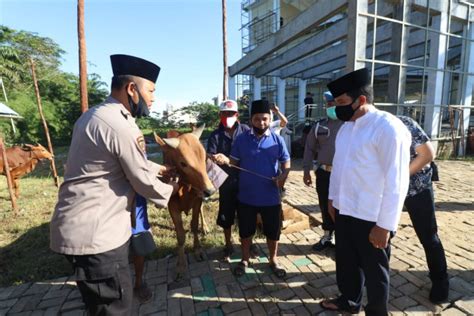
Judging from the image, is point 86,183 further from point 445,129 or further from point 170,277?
point 445,129

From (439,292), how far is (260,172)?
7.21ft

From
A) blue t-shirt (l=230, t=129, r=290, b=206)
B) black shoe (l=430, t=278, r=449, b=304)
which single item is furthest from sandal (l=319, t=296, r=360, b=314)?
blue t-shirt (l=230, t=129, r=290, b=206)

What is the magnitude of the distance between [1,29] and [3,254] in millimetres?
27604

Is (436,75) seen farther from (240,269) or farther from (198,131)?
(240,269)

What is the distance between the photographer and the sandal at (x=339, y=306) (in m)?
2.73

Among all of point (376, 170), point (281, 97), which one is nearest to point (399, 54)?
point (376, 170)

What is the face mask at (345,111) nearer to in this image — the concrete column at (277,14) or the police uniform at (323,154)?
the police uniform at (323,154)

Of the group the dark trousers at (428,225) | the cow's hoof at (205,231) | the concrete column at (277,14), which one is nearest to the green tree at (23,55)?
the concrete column at (277,14)

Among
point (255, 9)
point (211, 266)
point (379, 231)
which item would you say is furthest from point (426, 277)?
point (255, 9)

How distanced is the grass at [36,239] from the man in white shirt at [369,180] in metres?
2.52

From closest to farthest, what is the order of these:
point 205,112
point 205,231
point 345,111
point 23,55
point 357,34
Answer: point 345,111
point 205,231
point 357,34
point 23,55
point 205,112

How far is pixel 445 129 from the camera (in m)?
12.4

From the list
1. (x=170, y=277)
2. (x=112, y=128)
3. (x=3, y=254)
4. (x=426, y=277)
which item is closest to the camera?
(x=112, y=128)

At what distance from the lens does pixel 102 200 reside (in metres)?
1.79
